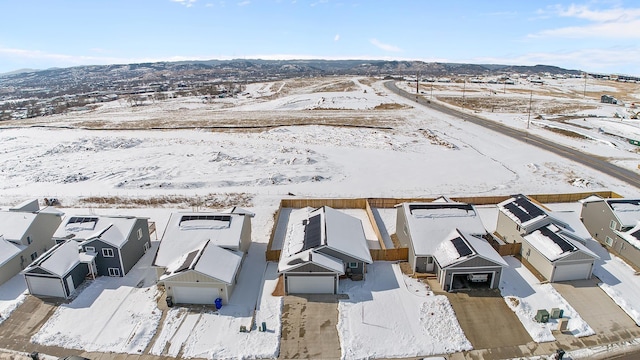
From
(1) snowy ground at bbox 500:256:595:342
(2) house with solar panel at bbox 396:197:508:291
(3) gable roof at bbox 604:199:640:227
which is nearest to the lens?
(1) snowy ground at bbox 500:256:595:342

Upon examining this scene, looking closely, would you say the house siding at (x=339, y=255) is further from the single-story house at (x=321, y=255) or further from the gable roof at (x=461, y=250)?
the gable roof at (x=461, y=250)

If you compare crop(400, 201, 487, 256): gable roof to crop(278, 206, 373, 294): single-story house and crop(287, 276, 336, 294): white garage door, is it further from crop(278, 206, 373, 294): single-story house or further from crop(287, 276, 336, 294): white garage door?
crop(287, 276, 336, 294): white garage door

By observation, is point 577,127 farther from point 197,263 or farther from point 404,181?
point 197,263

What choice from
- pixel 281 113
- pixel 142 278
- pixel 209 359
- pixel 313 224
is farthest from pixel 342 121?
pixel 209 359

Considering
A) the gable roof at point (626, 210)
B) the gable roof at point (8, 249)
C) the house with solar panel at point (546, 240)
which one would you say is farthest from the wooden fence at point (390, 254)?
the gable roof at point (8, 249)

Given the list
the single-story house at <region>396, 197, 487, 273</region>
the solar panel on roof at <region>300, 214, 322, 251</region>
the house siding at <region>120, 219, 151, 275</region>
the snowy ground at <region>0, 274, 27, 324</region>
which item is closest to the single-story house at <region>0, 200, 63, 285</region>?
the snowy ground at <region>0, 274, 27, 324</region>

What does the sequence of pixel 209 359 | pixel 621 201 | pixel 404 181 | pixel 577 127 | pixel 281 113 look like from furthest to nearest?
1. pixel 281 113
2. pixel 577 127
3. pixel 404 181
4. pixel 621 201
5. pixel 209 359

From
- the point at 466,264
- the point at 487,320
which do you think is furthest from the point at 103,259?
the point at 487,320
